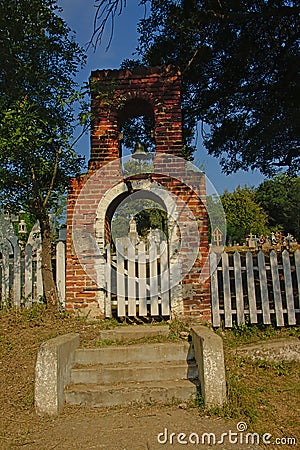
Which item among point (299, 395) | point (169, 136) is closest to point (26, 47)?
point (169, 136)

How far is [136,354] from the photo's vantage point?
4562 millimetres

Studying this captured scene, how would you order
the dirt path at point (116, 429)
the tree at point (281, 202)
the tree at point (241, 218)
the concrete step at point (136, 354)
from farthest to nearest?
the tree at point (281, 202), the tree at point (241, 218), the concrete step at point (136, 354), the dirt path at point (116, 429)

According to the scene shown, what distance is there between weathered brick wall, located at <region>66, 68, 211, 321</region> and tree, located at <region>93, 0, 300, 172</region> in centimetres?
158

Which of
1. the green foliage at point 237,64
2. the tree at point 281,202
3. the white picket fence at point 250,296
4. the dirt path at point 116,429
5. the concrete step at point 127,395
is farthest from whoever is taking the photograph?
the tree at point 281,202

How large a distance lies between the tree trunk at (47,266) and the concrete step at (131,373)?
2120 mm

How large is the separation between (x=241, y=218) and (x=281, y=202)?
10.00 metres

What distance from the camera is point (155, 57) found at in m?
8.78

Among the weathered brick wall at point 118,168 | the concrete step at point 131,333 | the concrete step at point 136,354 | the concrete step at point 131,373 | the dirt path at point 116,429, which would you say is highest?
the weathered brick wall at point 118,168

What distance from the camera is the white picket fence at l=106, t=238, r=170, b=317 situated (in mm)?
5926

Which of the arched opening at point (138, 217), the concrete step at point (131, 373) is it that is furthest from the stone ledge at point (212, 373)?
the arched opening at point (138, 217)

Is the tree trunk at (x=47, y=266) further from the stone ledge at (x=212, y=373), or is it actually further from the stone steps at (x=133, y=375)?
the stone ledge at (x=212, y=373)

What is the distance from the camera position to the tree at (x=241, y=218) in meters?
33.6

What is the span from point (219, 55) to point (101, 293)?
5.99 metres

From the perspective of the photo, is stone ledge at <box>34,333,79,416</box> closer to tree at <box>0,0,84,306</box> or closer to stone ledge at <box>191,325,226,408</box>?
stone ledge at <box>191,325,226,408</box>
